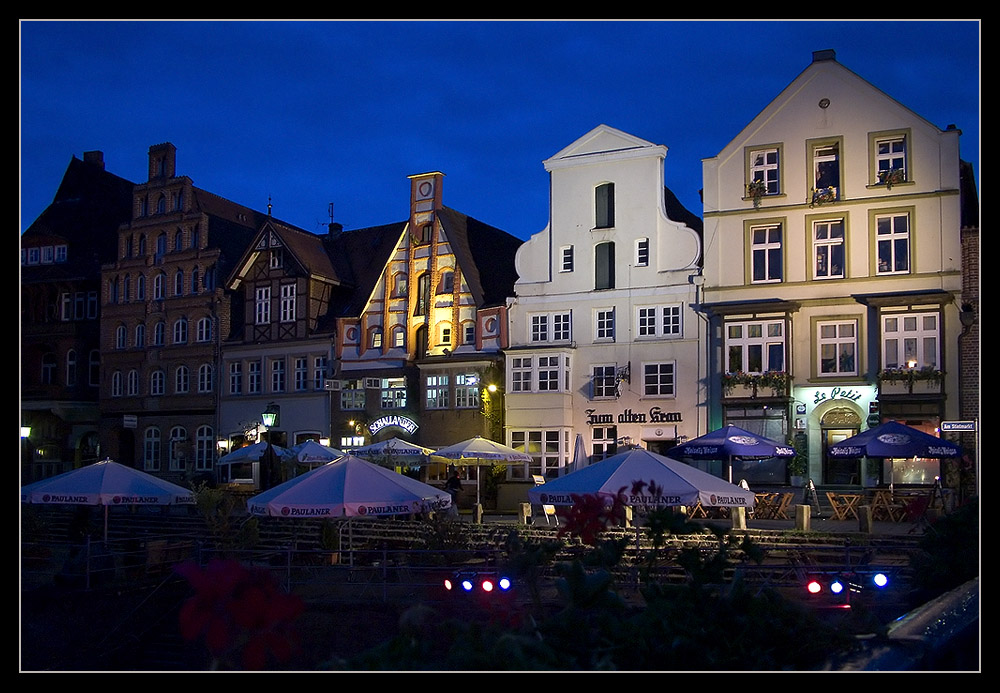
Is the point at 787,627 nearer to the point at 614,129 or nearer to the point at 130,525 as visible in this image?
the point at 130,525

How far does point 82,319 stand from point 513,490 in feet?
79.3

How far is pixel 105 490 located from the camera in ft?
64.4

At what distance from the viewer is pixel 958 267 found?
3023 cm

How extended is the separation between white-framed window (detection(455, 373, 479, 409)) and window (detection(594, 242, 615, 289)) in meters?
5.43

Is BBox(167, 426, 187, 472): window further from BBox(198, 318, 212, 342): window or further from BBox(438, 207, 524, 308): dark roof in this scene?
BBox(438, 207, 524, 308): dark roof

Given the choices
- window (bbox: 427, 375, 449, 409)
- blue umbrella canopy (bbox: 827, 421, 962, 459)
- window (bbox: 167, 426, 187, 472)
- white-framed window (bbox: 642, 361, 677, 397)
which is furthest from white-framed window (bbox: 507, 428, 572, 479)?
window (bbox: 167, 426, 187, 472)

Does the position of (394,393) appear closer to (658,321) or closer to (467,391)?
(467,391)

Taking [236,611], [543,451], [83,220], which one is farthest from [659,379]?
[83,220]

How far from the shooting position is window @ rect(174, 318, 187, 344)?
4584 centimetres

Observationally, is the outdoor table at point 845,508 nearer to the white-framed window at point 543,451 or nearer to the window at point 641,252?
the white-framed window at point 543,451

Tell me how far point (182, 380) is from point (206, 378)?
4.00 ft

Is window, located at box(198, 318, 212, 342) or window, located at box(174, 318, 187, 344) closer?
window, located at box(198, 318, 212, 342)

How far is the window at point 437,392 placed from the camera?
1519 inches

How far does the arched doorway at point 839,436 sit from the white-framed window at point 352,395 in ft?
54.6
